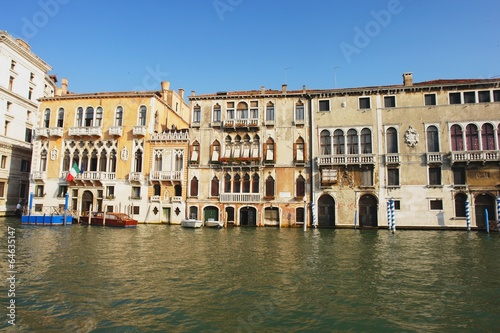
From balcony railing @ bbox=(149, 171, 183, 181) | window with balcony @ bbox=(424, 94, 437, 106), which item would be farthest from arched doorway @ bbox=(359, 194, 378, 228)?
balcony railing @ bbox=(149, 171, 183, 181)

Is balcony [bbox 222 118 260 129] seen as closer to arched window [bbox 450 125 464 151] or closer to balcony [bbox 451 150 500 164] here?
arched window [bbox 450 125 464 151]

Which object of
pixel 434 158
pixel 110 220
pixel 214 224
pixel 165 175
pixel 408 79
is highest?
pixel 408 79

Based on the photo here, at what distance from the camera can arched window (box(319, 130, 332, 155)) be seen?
2616 cm

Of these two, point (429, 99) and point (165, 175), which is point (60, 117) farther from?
point (429, 99)

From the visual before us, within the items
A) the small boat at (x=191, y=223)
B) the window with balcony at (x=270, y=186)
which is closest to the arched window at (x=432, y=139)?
the window with balcony at (x=270, y=186)

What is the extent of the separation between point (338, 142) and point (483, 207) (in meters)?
10.7

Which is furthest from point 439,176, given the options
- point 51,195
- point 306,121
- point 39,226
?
point 51,195

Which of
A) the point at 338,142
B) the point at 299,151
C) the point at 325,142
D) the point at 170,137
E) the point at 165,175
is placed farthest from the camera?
the point at 170,137

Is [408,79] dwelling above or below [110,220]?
above

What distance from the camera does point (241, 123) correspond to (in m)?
27.2

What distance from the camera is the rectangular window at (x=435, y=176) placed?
24.1 meters

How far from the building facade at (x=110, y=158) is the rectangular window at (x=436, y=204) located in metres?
18.3

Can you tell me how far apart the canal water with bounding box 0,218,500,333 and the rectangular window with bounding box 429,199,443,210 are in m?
9.03

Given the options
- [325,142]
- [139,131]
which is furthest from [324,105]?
[139,131]
